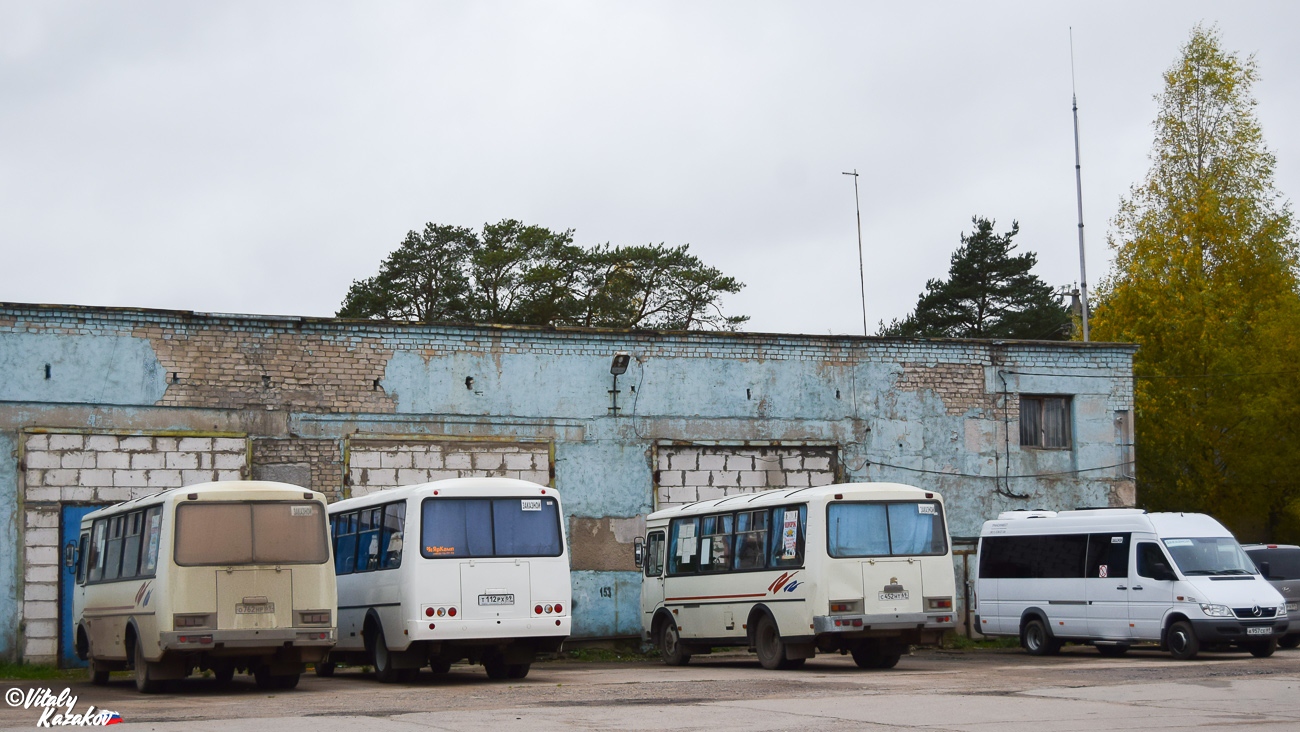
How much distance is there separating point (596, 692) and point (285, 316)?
35.1 ft

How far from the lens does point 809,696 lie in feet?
49.2

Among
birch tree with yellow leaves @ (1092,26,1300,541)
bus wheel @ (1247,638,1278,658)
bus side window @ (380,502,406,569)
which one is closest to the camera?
bus side window @ (380,502,406,569)

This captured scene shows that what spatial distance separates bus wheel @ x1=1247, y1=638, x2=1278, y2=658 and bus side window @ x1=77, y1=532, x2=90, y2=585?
16.5 metres

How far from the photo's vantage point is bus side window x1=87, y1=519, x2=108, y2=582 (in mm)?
19141

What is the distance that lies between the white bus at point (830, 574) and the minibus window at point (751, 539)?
0.01 metres

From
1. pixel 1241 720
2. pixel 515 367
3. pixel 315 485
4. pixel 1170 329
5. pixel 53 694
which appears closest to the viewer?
pixel 1241 720

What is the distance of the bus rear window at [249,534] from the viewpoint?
1662 cm

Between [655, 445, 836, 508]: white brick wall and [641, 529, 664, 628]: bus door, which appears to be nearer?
[641, 529, 664, 628]: bus door

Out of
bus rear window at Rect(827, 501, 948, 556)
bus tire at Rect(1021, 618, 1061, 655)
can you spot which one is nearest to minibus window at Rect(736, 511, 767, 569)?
bus rear window at Rect(827, 501, 948, 556)

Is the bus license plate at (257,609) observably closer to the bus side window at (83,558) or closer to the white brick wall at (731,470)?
the bus side window at (83,558)

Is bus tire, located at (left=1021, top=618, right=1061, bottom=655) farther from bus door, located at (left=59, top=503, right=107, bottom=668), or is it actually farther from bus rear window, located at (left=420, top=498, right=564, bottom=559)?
bus door, located at (left=59, top=503, right=107, bottom=668)

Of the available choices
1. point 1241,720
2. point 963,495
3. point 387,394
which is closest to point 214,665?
point 387,394

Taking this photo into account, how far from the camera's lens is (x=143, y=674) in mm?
17062

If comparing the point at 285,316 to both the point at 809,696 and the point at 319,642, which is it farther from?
the point at 809,696
